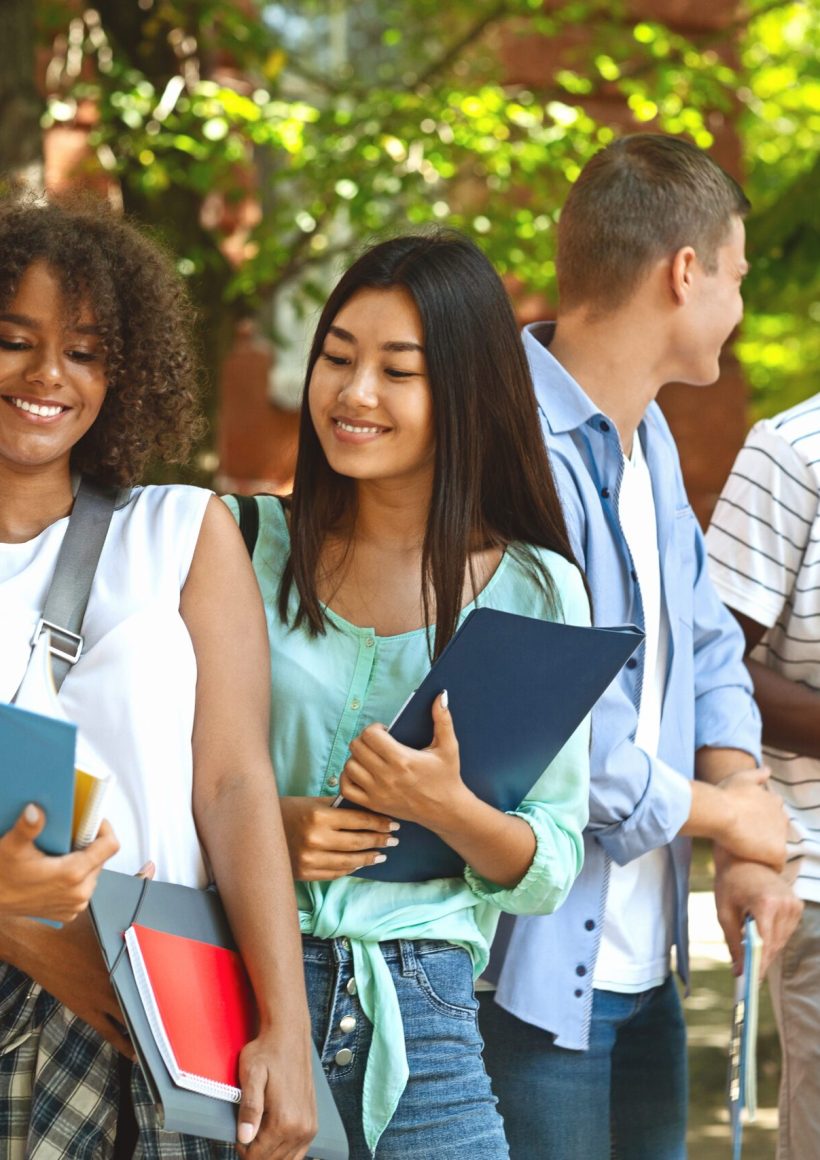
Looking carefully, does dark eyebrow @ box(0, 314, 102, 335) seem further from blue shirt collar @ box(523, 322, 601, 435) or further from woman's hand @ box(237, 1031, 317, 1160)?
woman's hand @ box(237, 1031, 317, 1160)

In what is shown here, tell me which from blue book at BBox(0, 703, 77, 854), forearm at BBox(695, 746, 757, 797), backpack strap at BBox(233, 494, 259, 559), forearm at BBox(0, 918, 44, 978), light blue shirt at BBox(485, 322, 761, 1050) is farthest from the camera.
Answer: forearm at BBox(695, 746, 757, 797)

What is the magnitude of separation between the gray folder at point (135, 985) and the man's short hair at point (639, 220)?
1614 millimetres

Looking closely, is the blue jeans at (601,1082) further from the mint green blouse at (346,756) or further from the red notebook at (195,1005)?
the red notebook at (195,1005)

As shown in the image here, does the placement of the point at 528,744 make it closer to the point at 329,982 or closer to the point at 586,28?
the point at 329,982

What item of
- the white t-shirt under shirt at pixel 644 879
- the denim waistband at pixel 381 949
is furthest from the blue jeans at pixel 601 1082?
the denim waistband at pixel 381 949

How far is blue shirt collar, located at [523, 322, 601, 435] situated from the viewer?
310cm

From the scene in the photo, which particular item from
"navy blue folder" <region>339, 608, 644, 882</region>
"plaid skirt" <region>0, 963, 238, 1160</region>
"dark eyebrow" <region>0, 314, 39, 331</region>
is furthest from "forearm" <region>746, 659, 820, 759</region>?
"dark eyebrow" <region>0, 314, 39, 331</region>

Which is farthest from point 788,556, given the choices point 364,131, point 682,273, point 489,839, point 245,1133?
point 364,131

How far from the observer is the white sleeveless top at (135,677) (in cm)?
227

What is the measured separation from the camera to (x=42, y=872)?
194 centimetres

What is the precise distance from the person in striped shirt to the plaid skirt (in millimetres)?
1511

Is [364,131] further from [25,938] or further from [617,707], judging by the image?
[25,938]

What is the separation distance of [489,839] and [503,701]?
215mm

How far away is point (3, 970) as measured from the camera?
229cm
